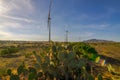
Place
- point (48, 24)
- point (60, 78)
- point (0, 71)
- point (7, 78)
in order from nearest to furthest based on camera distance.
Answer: point (60, 78)
point (7, 78)
point (0, 71)
point (48, 24)

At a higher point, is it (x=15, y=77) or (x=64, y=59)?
(x=64, y=59)

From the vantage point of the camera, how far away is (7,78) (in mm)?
10609

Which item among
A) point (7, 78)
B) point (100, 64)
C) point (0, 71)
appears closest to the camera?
point (7, 78)

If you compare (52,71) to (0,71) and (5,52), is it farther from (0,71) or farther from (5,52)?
(5,52)

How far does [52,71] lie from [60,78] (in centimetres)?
46

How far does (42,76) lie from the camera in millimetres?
9797

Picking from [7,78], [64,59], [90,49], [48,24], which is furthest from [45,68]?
[48,24]

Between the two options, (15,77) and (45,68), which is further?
(45,68)

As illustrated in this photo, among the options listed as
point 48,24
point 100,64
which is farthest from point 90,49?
point 48,24

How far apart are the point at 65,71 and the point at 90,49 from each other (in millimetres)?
8624

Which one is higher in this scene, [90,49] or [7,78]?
[90,49]

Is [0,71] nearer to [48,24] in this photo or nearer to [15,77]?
[15,77]


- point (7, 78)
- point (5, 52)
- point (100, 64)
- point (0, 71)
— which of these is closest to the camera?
point (7, 78)

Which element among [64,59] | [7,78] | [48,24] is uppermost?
[48,24]
